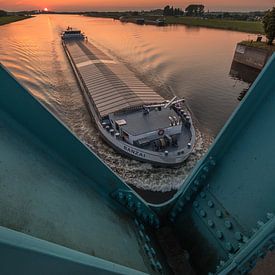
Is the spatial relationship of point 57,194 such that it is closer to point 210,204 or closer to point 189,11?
point 210,204

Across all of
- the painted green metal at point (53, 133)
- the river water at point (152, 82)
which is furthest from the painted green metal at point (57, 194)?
the river water at point (152, 82)

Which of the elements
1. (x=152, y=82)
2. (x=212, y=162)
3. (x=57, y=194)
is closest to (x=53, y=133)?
(x=57, y=194)

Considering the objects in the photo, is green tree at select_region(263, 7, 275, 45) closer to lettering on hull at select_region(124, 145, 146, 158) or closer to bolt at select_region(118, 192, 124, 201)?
lettering on hull at select_region(124, 145, 146, 158)

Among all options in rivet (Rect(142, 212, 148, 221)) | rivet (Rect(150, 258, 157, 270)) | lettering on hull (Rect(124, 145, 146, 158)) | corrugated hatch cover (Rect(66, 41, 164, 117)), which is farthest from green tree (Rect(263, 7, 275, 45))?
rivet (Rect(150, 258, 157, 270))

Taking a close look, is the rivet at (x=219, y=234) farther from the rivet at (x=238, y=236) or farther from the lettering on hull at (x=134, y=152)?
the lettering on hull at (x=134, y=152)

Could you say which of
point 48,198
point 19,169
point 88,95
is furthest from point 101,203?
point 88,95

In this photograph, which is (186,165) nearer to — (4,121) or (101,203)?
(101,203)
